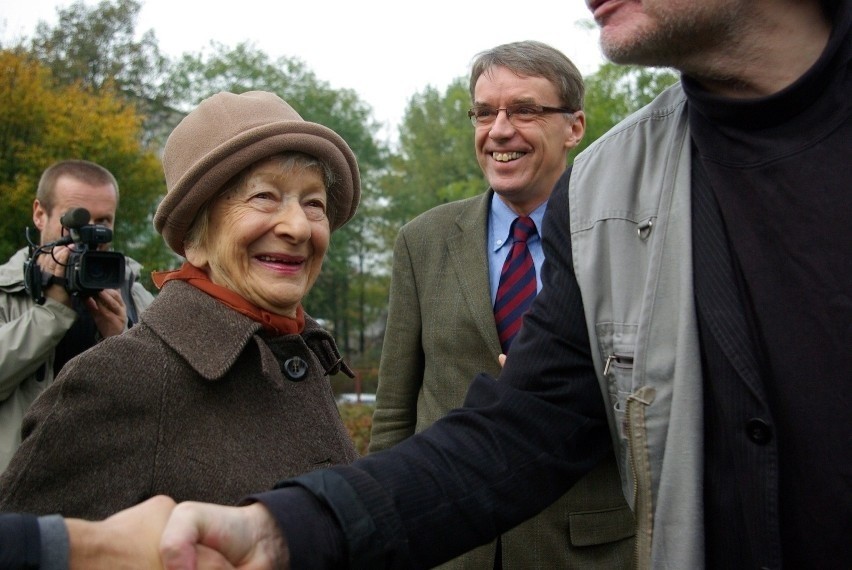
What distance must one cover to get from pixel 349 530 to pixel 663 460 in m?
0.63

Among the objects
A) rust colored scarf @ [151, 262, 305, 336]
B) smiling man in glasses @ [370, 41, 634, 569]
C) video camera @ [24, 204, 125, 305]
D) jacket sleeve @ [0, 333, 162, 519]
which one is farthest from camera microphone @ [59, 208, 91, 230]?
jacket sleeve @ [0, 333, 162, 519]

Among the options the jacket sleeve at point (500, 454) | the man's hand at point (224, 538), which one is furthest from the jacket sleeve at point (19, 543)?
the jacket sleeve at point (500, 454)

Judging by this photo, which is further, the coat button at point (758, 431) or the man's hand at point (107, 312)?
the man's hand at point (107, 312)

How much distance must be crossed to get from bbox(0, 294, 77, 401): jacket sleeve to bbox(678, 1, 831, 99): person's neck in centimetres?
307

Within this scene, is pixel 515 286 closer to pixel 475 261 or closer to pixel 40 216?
pixel 475 261

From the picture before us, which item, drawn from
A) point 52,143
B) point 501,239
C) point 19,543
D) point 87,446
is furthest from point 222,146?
point 52,143

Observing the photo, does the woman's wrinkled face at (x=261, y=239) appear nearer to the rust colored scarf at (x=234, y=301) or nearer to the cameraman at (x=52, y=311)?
the rust colored scarf at (x=234, y=301)

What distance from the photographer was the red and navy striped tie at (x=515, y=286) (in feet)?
11.3

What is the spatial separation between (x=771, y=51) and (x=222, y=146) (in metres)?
1.39

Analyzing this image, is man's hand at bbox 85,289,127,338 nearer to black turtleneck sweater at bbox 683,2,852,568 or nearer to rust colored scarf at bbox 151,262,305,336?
rust colored scarf at bbox 151,262,305,336

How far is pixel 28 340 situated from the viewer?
3.95 m

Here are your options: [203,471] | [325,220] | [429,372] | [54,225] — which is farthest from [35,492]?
[54,225]

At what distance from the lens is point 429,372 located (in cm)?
365

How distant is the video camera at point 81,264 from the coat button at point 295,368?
1.84 m
